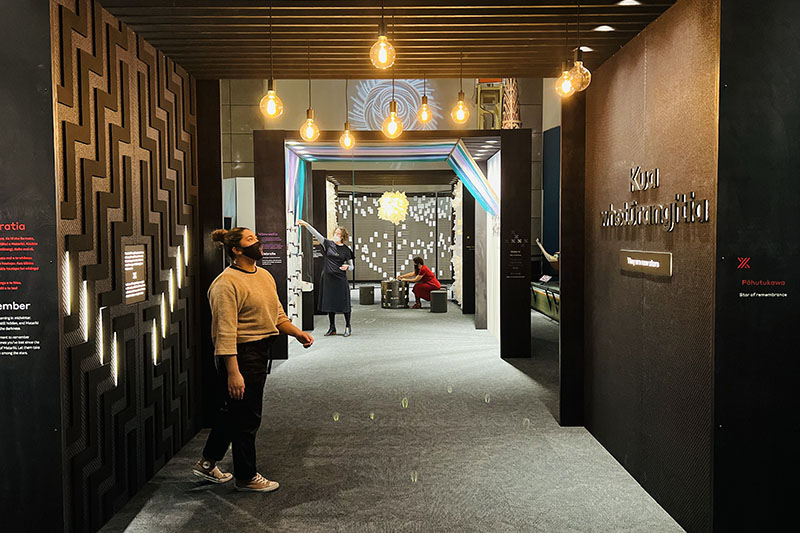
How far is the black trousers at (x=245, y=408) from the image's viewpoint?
11.1 ft

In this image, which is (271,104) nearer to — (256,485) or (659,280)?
(256,485)

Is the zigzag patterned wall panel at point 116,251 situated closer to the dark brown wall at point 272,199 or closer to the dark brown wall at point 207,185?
the dark brown wall at point 207,185

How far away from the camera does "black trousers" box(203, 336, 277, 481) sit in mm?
3375

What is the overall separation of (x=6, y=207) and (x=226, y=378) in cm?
134

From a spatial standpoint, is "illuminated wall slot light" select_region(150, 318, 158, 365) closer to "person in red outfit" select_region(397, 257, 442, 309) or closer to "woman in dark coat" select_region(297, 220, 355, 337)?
"woman in dark coat" select_region(297, 220, 355, 337)

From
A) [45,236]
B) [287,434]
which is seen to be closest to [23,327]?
[45,236]

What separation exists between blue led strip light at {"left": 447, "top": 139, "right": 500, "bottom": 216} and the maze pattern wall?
7.85 metres

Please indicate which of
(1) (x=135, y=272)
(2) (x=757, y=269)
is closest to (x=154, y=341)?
(1) (x=135, y=272)

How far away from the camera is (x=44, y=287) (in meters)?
2.64

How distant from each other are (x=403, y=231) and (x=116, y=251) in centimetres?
1351

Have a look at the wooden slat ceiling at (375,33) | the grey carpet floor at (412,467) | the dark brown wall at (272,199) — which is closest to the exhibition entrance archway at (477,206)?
the dark brown wall at (272,199)

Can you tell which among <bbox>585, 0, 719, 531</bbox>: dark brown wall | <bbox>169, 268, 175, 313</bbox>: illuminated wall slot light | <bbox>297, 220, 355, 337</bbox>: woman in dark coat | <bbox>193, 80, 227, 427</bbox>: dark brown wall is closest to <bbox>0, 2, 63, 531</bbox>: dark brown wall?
<bbox>169, 268, 175, 313</bbox>: illuminated wall slot light

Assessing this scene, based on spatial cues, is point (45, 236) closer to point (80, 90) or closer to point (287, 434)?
point (80, 90)

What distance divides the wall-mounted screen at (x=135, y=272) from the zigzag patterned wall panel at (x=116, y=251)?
0.9 inches
